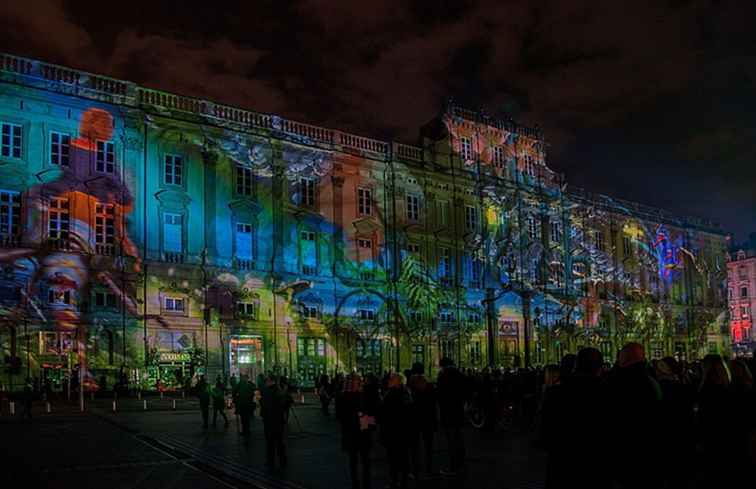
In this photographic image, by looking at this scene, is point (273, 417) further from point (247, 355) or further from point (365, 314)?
point (365, 314)

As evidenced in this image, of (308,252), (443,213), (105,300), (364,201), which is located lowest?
Result: (105,300)

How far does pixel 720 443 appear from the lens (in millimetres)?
8000

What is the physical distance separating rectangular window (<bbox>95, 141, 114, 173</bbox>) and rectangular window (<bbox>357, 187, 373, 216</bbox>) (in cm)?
1748

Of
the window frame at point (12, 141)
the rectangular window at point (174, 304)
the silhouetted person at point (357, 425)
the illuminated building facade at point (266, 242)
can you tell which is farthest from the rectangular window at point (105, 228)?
the silhouetted person at point (357, 425)

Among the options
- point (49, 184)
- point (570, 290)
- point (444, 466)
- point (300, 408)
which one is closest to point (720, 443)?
point (444, 466)

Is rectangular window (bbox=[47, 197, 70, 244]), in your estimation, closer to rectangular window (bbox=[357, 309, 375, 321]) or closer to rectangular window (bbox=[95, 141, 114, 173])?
rectangular window (bbox=[95, 141, 114, 173])

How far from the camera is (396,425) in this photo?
12.5 m

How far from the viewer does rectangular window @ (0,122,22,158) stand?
40.3 meters

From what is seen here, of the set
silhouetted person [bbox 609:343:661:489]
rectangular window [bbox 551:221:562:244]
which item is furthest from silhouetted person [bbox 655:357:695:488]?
rectangular window [bbox 551:221:562:244]

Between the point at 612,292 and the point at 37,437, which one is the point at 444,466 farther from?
the point at 612,292

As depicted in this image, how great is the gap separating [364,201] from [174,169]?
47.0 feet

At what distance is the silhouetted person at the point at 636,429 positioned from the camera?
7410mm

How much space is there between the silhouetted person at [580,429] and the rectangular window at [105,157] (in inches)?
1567

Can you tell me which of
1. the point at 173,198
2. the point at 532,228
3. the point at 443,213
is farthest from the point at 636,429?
the point at 532,228
